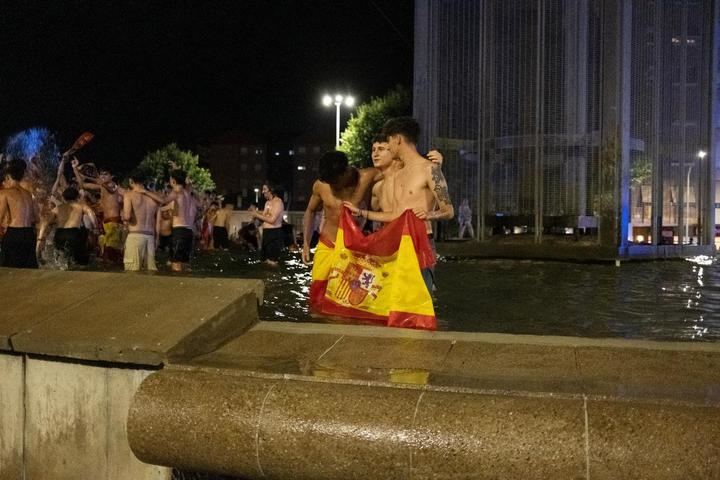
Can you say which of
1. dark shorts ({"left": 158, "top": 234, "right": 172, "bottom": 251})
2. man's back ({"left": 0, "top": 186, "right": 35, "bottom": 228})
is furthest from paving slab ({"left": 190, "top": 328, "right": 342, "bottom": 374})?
dark shorts ({"left": 158, "top": 234, "right": 172, "bottom": 251})

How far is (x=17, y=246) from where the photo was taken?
31.0 feet

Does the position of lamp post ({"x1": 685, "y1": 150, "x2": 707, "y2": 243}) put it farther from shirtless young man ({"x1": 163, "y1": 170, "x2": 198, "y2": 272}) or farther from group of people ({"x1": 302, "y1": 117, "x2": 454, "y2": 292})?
group of people ({"x1": 302, "y1": 117, "x2": 454, "y2": 292})

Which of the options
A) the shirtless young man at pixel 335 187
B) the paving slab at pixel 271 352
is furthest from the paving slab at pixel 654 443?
the shirtless young man at pixel 335 187

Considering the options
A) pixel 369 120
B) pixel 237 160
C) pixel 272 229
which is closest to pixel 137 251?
pixel 272 229

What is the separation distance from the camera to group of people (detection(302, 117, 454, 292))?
6312 mm

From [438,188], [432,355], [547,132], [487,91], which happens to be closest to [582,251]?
[547,132]

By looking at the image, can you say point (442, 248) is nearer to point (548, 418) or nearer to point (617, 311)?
point (617, 311)

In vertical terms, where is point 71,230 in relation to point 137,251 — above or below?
above

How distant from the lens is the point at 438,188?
6.28m

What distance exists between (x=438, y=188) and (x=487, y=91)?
36.2ft

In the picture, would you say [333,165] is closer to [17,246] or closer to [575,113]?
[17,246]

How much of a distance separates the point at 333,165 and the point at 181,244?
664 cm

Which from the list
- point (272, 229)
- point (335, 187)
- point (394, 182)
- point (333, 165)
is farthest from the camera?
point (272, 229)

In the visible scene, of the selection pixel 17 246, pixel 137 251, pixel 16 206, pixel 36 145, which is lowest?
pixel 137 251
